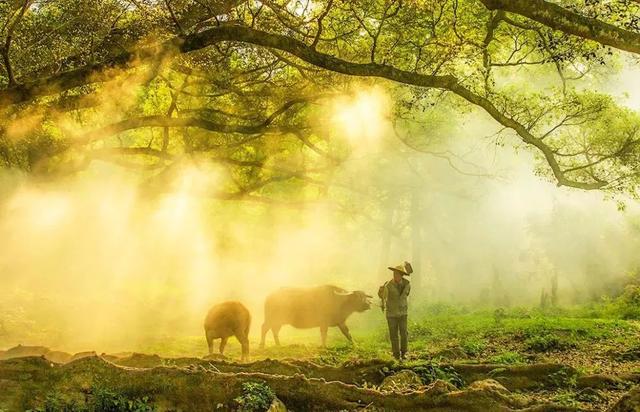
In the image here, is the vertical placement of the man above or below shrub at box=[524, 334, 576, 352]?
above

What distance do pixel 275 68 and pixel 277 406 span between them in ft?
39.3

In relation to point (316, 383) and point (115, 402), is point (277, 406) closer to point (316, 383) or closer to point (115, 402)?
point (316, 383)

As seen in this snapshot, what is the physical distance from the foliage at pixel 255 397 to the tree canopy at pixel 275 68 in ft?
19.2

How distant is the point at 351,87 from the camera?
17406mm

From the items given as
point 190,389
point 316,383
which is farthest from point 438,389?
point 190,389

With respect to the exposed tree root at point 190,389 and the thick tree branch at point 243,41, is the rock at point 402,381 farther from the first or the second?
the thick tree branch at point 243,41

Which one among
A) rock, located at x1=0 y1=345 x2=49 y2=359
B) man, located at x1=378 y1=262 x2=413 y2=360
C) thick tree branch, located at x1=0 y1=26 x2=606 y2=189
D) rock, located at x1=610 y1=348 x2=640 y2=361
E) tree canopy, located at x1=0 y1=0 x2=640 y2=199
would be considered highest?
tree canopy, located at x1=0 y1=0 x2=640 y2=199

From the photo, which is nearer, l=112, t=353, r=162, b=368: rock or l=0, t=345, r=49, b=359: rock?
l=112, t=353, r=162, b=368: rock

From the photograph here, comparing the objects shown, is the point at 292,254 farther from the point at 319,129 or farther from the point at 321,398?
the point at 321,398

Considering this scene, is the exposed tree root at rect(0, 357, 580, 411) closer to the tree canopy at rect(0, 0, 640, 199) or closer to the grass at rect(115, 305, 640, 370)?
the tree canopy at rect(0, 0, 640, 199)

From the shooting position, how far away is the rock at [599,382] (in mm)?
8490

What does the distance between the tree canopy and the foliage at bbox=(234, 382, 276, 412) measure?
19.2 feet

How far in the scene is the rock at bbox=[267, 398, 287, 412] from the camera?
6.92 meters

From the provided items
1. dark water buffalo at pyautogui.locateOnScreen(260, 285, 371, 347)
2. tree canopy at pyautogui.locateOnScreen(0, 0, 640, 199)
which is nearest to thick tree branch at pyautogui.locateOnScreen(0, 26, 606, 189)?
tree canopy at pyautogui.locateOnScreen(0, 0, 640, 199)
